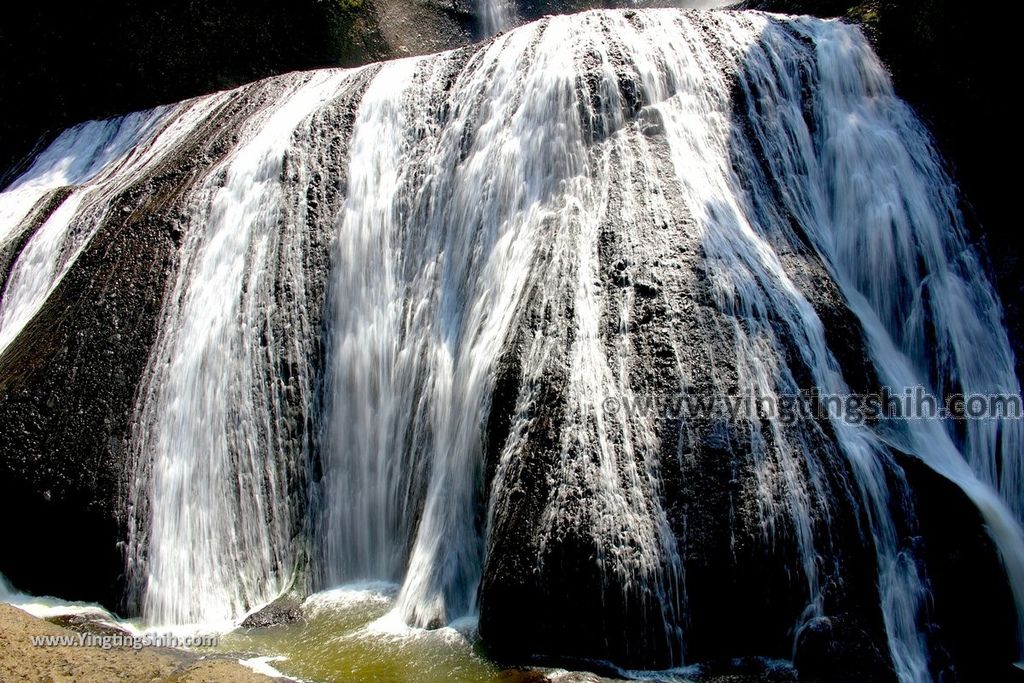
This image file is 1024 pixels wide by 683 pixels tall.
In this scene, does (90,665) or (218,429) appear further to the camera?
(218,429)

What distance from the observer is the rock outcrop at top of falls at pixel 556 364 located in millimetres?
4855

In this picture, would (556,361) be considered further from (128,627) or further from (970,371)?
(128,627)

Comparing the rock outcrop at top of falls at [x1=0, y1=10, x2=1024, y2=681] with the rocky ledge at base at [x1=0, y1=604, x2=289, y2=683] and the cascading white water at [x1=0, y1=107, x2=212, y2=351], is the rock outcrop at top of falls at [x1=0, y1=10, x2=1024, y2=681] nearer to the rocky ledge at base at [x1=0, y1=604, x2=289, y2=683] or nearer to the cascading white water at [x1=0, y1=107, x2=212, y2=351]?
the cascading white water at [x1=0, y1=107, x2=212, y2=351]

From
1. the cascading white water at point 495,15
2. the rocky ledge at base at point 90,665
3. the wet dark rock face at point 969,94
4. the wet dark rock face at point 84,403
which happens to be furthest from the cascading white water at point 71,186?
the cascading white water at point 495,15

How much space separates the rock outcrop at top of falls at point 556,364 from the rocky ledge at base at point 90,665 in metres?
1.63

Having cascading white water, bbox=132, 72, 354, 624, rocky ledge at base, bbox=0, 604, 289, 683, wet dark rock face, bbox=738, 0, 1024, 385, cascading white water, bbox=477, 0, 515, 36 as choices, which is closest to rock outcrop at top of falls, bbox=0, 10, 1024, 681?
cascading white water, bbox=132, 72, 354, 624

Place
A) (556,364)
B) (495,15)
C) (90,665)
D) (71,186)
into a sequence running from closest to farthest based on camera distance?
(90,665)
(556,364)
(71,186)
(495,15)

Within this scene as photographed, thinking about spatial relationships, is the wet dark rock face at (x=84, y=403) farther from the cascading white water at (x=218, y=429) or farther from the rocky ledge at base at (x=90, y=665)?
the rocky ledge at base at (x=90, y=665)

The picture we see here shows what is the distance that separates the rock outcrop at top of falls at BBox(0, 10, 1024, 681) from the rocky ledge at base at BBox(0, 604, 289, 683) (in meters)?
1.63

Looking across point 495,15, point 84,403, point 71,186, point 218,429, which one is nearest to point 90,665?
point 218,429

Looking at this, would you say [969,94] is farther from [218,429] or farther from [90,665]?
[90,665]

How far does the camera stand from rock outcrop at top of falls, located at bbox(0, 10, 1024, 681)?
486cm

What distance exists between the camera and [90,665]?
4.05m

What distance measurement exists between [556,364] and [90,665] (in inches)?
123
